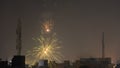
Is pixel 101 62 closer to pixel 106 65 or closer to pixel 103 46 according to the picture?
pixel 106 65

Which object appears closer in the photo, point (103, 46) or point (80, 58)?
point (103, 46)

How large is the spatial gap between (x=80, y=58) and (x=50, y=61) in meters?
19.8

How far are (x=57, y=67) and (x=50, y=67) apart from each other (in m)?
8.69

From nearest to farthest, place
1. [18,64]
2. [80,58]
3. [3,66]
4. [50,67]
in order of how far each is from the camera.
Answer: [18,64] → [3,66] → [50,67] → [80,58]

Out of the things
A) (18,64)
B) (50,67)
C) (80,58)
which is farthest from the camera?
(80,58)

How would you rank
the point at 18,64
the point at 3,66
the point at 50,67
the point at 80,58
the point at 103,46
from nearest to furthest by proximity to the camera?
1. the point at 18,64
2. the point at 3,66
3. the point at 103,46
4. the point at 50,67
5. the point at 80,58

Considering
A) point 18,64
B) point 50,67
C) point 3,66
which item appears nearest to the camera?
point 18,64

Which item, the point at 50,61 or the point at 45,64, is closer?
the point at 45,64

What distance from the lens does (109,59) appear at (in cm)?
18962

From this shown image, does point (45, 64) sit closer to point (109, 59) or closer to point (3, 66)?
point (109, 59)

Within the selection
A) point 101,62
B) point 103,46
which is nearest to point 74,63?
point 101,62

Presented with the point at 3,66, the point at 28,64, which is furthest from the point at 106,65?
the point at 3,66

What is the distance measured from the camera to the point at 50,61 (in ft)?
614

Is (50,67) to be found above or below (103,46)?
below
